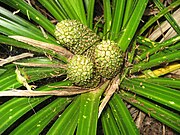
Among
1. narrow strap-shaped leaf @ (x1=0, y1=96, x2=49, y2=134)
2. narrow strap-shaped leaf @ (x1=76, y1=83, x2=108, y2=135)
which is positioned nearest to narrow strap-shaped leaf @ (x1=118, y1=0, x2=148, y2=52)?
narrow strap-shaped leaf @ (x1=76, y1=83, x2=108, y2=135)

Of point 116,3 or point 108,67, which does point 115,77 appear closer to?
point 108,67

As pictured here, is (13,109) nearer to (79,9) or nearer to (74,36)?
(74,36)

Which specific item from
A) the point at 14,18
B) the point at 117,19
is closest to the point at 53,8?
the point at 14,18

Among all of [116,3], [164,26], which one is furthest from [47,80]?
[164,26]

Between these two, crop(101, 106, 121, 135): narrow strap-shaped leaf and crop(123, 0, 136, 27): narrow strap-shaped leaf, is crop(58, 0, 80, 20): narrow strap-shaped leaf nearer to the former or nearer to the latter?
crop(123, 0, 136, 27): narrow strap-shaped leaf

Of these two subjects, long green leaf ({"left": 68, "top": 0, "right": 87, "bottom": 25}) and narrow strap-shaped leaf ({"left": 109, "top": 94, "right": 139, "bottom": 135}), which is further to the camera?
long green leaf ({"left": 68, "top": 0, "right": 87, "bottom": 25})
